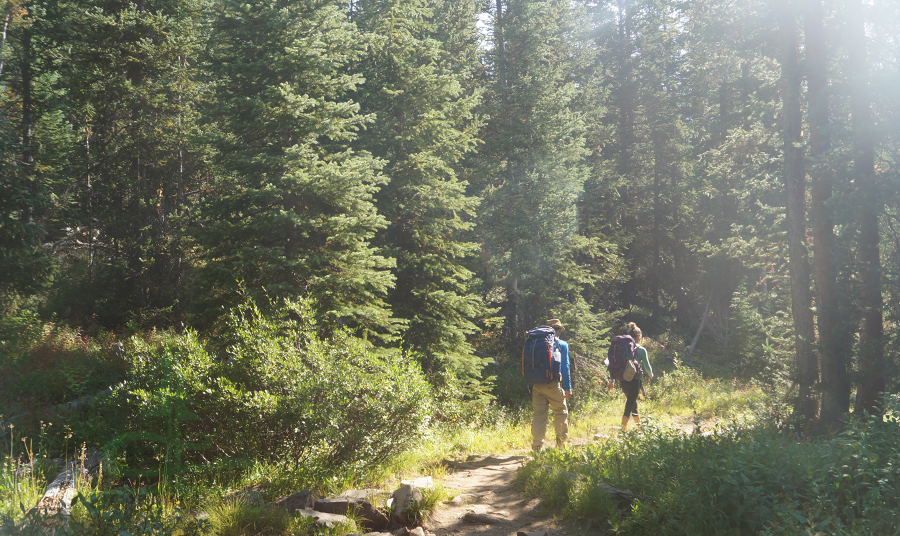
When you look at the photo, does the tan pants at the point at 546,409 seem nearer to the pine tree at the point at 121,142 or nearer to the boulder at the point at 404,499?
the boulder at the point at 404,499

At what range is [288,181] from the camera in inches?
368

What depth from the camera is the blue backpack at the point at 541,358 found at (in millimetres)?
8828

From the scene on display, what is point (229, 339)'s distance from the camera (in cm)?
872

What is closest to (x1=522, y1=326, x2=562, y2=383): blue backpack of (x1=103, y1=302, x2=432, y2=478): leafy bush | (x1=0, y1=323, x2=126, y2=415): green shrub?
(x1=103, y1=302, x2=432, y2=478): leafy bush

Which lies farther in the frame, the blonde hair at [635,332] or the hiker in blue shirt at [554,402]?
the blonde hair at [635,332]

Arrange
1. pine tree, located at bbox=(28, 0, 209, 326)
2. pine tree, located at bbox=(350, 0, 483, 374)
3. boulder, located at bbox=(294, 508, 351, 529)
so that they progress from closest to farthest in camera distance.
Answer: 1. boulder, located at bbox=(294, 508, 351, 529)
2. pine tree, located at bbox=(350, 0, 483, 374)
3. pine tree, located at bbox=(28, 0, 209, 326)

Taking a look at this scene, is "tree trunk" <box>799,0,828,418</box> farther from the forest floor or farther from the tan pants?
the forest floor

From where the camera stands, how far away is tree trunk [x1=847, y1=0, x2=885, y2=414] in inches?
358

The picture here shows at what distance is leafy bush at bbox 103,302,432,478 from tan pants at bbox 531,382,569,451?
279cm

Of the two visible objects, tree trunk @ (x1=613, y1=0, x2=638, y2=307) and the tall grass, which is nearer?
the tall grass

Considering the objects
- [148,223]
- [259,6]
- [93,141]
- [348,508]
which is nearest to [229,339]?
[348,508]

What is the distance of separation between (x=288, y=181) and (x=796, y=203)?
10205mm

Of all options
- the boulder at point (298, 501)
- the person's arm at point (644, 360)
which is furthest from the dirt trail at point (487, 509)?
the person's arm at point (644, 360)

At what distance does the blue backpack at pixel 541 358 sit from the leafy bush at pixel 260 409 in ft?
8.22
